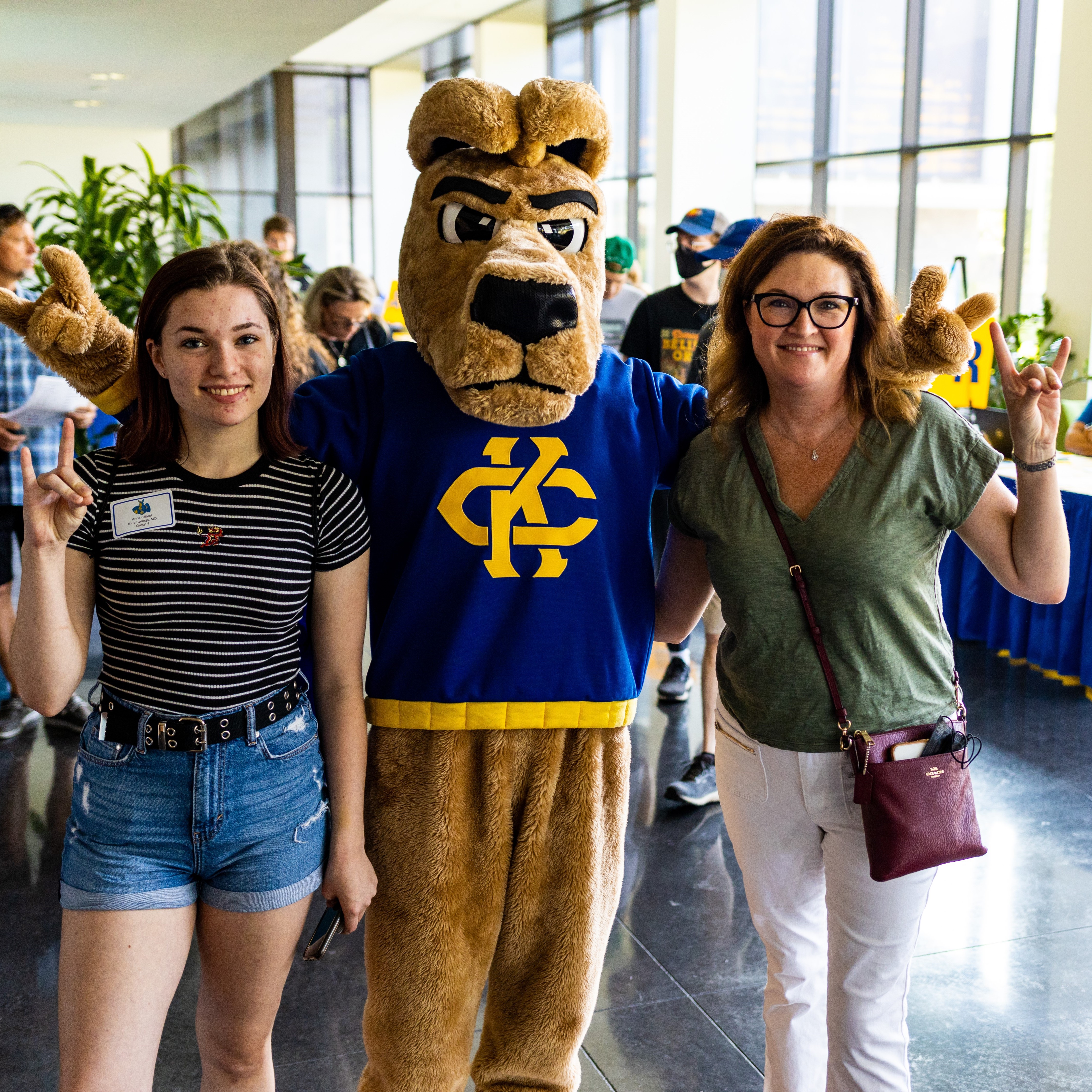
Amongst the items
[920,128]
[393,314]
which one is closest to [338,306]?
[393,314]

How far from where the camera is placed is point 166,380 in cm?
147

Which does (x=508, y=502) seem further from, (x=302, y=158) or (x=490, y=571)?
(x=302, y=158)

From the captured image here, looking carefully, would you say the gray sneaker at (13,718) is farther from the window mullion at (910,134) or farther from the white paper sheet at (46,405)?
the window mullion at (910,134)

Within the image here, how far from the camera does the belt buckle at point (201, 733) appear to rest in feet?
4.57

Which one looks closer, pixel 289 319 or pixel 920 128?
pixel 289 319

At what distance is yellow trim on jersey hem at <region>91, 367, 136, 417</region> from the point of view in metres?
1.66

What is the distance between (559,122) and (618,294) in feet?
15.2

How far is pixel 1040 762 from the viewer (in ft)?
12.3

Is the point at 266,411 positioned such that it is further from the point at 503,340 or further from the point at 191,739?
the point at 191,739

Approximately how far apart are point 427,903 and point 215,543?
62 centimetres

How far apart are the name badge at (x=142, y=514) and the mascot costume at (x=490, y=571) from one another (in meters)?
0.28

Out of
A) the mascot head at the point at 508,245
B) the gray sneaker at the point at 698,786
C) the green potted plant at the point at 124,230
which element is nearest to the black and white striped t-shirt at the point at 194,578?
the mascot head at the point at 508,245

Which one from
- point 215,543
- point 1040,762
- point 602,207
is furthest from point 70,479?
point 1040,762

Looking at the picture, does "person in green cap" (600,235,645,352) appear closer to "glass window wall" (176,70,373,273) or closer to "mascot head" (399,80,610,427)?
"mascot head" (399,80,610,427)
